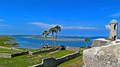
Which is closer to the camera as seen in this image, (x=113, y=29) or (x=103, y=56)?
(x=103, y=56)

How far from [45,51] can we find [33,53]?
472cm

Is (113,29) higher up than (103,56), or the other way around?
(113,29)

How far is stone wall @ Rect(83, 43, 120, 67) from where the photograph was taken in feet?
13.2

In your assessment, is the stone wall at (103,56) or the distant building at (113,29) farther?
the distant building at (113,29)

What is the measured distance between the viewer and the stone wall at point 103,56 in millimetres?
4012

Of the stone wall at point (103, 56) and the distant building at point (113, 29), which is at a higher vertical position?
the distant building at point (113, 29)

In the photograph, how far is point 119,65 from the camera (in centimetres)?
396

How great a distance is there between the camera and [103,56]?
4.32 metres

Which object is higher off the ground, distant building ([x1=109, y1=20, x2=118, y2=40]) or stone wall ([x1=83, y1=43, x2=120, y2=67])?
distant building ([x1=109, y1=20, x2=118, y2=40])

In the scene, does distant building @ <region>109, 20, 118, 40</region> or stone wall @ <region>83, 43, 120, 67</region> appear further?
distant building @ <region>109, 20, 118, 40</region>

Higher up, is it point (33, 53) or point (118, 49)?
point (118, 49)

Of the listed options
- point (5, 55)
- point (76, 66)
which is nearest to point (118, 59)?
point (76, 66)

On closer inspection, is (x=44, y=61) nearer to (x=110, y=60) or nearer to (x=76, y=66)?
(x=76, y=66)

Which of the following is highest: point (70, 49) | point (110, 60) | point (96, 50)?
point (96, 50)
